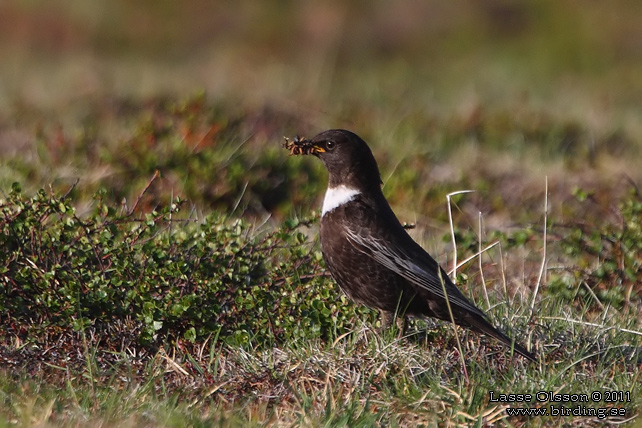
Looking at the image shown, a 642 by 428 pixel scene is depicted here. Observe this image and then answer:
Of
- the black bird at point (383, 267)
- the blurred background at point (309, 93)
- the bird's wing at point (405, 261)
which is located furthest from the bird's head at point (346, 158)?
the blurred background at point (309, 93)

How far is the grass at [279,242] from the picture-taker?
13.8 feet

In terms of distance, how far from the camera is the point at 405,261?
4727mm

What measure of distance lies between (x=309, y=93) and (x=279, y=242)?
19.4 ft

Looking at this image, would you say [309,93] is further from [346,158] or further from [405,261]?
[405,261]

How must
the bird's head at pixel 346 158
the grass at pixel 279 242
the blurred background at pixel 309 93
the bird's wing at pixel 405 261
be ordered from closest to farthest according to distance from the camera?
the grass at pixel 279 242
the bird's wing at pixel 405 261
the bird's head at pixel 346 158
the blurred background at pixel 309 93

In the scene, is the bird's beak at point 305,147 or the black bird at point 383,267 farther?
the bird's beak at point 305,147

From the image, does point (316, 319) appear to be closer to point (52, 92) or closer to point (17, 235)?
point (17, 235)

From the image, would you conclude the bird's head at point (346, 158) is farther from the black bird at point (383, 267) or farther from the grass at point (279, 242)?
the grass at point (279, 242)

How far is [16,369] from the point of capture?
14.4ft

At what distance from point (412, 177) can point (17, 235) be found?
3818mm

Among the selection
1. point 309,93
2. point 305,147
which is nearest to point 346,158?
point 305,147

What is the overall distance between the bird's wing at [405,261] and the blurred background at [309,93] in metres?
1.61

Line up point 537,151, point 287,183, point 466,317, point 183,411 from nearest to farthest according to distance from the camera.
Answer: point 183,411 → point 466,317 → point 287,183 → point 537,151

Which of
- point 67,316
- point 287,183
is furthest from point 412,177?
point 67,316
